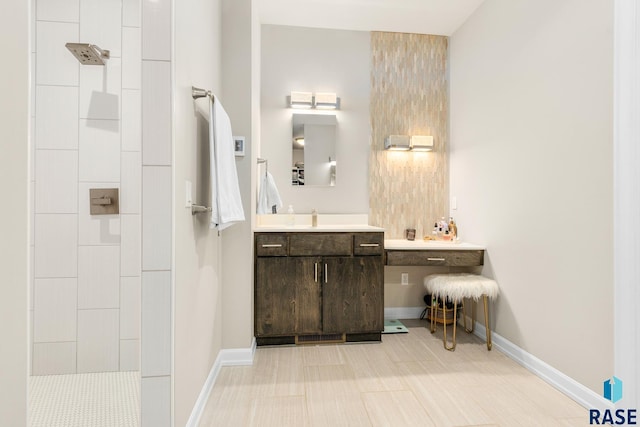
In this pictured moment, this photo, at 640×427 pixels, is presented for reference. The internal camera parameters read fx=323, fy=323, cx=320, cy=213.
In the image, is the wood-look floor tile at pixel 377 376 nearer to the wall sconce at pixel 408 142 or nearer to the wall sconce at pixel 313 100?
the wall sconce at pixel 408 142

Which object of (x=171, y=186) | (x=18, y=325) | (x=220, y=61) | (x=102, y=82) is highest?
(x=220, y=61)

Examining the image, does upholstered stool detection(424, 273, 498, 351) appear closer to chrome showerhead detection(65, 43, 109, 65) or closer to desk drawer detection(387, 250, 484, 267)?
desk drawer detection(387, 250, 484, 267)

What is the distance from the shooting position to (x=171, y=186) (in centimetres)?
127

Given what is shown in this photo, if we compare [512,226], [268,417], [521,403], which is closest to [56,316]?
[268,417]

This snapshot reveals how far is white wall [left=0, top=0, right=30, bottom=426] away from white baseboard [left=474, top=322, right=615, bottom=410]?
7.56 feet

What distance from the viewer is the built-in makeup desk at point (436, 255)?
2676mm

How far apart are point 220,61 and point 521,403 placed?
2.78 meters

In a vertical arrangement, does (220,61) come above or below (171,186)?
above

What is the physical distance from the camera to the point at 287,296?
2.49 metres

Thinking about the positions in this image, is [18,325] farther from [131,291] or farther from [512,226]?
[512,226]

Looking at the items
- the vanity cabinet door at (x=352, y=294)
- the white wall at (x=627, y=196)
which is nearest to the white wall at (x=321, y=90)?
the vanity cabinet door at (x=352, y=294)

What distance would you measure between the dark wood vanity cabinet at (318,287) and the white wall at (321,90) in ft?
2.25

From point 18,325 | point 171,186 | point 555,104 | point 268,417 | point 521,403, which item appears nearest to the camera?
point 18,325

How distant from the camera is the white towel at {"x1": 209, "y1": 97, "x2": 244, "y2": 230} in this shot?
1.64m
